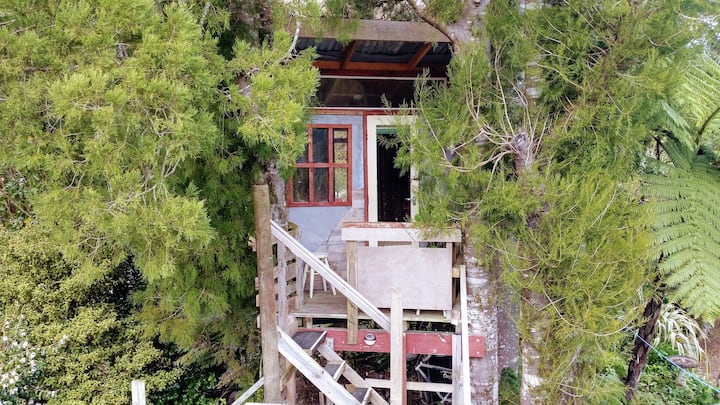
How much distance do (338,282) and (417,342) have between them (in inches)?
32.0

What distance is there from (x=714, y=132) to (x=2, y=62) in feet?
15.2

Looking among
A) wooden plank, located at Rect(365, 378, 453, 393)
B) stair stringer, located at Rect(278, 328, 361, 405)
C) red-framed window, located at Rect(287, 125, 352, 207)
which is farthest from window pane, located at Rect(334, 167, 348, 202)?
stair stringer, located at Rect(278, 328, 361, 405)

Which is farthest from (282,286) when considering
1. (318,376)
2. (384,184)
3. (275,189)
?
(384,184)

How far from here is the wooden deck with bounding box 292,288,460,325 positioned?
123 inches

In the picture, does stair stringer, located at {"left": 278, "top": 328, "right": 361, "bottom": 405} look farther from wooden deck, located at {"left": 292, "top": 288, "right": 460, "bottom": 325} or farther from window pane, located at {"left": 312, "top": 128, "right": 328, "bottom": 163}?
window pane, located at {"left": 312, "top": 128, "right": 328, "bottom": 163}

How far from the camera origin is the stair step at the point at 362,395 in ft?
9.47

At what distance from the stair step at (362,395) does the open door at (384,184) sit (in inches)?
82.4

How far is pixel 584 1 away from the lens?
7.73 ft

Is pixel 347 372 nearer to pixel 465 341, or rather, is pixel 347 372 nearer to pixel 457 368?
pixel 457 368

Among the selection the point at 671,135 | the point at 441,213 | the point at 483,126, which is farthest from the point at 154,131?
the point at 671,135

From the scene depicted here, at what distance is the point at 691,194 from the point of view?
3088 mm

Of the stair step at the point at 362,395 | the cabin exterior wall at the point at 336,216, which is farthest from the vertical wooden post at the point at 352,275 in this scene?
the cabin exterior wall at the point at 336,216

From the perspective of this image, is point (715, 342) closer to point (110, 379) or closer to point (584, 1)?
point (584, 1)

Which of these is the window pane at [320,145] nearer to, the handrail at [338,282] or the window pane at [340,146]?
the window pane at [340,146]
